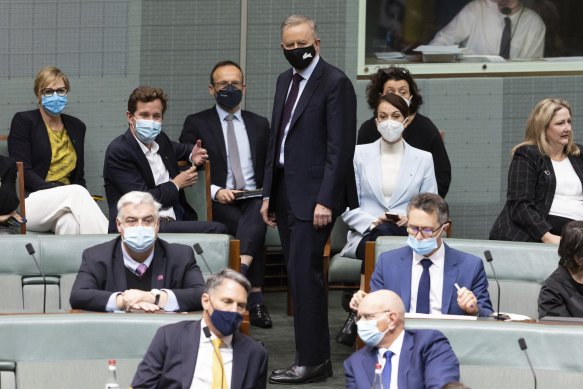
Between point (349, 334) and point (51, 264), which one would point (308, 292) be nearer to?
point (349, 334)

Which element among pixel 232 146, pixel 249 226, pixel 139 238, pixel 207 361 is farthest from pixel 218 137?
pixel 207 361

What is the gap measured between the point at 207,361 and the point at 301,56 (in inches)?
83.8

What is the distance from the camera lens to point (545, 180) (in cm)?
759

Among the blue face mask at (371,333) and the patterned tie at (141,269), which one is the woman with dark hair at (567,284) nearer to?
the blue face mask at (371,333)

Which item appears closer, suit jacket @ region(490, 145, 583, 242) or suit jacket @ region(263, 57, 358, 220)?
suit jacket @ region(263, 57, 358, 220)

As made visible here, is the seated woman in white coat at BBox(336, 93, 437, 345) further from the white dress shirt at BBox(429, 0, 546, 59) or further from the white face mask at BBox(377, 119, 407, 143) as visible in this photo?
the white dress shirt at BBox(429, 0, 546, 59)

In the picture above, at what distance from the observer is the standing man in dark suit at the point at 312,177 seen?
6.69 meters

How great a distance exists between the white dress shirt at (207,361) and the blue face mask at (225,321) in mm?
48

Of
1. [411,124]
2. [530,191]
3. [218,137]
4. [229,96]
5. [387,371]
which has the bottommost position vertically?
[387,371]

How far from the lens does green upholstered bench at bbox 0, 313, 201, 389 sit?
5.21 meters

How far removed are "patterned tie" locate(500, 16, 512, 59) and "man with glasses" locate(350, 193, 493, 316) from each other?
10.4 ft

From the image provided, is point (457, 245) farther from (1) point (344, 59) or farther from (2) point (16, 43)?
(2) point (16, 43)

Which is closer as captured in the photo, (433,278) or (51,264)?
(433,278)

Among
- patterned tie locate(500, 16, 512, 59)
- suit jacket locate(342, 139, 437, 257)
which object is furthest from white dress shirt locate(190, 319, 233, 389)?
patterned tie locate(500, 16, 512, 59)
